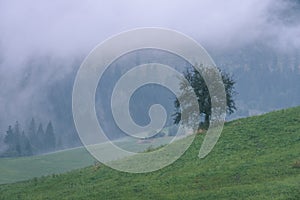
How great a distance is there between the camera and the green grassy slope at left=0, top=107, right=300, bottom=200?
124ft

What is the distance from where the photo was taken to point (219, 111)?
76500 mm

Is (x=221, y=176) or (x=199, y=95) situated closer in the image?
(x=221, y=176)

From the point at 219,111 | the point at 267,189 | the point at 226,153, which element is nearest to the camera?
the point at 267,189

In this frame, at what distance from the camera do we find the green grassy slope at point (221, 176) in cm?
3775

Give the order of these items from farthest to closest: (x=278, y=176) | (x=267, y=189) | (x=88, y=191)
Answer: (x=88, y=191) → (x=278, y=176) → (x=267, y=189)

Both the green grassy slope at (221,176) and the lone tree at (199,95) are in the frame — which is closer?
the green grassy slope at (221,176)

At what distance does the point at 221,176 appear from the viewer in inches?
1663

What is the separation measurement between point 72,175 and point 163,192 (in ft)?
64.2

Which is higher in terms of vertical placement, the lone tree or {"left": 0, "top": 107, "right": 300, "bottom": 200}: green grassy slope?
the lone tree

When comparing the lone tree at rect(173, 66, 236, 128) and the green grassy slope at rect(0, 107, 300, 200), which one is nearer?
the green grassy slope at rect(0, 107, 300, 200)

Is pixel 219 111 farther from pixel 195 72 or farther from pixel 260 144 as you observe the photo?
pixel 260 144

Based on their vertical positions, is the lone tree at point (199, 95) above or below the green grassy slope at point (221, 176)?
above

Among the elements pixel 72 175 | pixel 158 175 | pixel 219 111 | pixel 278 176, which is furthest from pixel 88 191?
pixel 219 111

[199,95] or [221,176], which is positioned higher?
[199,95]
